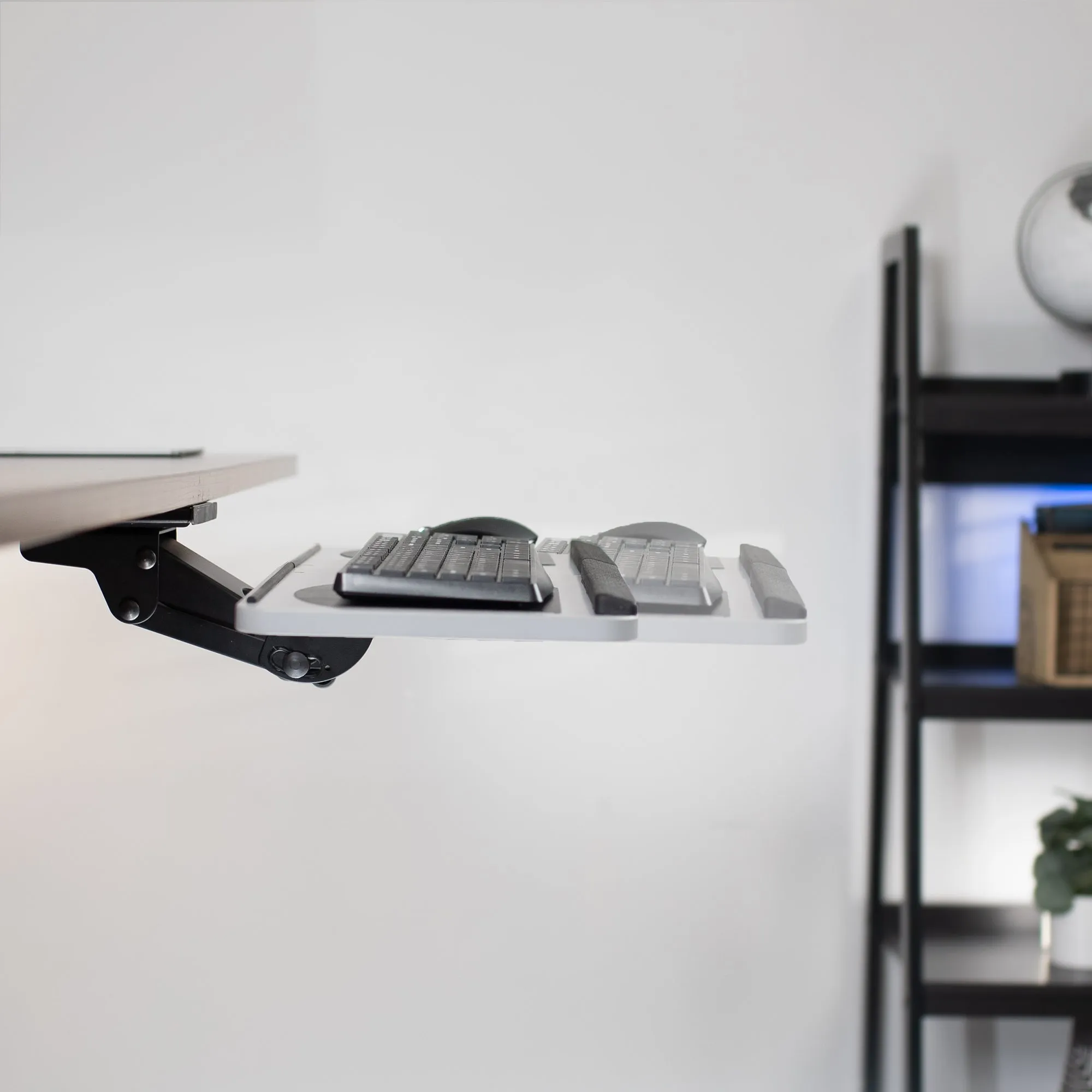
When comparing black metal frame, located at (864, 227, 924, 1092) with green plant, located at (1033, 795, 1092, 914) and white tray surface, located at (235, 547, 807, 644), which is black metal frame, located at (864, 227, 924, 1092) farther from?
white tray surface, located at (235, 547, 807, 644)

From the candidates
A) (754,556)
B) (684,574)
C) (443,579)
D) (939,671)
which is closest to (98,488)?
(443,579)

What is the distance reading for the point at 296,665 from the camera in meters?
0.88

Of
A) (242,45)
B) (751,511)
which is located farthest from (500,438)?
(242,45)

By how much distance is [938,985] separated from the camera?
64.0 inches

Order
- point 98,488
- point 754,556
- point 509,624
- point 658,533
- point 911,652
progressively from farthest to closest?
point 911,652 → point 658,533 → point 754,556 → point 509,624 → point 98,488

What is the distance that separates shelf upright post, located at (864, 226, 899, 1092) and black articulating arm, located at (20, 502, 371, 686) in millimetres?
1129

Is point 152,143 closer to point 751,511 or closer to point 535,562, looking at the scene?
point 751,511

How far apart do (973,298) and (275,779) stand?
1.35 m

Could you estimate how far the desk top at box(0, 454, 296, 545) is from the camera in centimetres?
43

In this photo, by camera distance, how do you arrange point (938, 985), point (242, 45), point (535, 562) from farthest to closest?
1. point (242, 45)
2. point (938, 985)
3. point (535, 562)

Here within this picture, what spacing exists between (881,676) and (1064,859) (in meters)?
0.36

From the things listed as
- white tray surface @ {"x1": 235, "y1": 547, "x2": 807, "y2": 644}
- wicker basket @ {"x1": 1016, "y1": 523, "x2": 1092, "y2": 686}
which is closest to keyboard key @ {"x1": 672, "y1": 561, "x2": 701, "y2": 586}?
white tray surface @ {"x1": 235, "y1": 547, "x2": 807, "y2": 644}

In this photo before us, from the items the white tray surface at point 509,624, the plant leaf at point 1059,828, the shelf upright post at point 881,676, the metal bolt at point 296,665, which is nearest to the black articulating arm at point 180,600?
the metal bolt at point 296,665

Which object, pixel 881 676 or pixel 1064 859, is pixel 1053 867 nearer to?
pixel 1064 859
